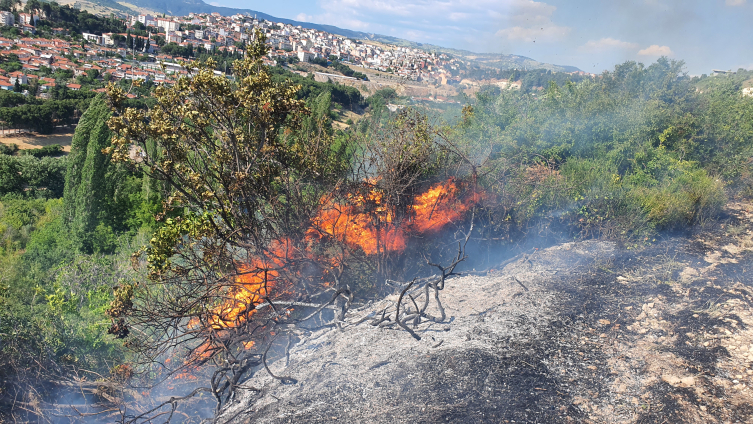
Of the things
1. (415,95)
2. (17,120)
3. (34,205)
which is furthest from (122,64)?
(415,95)

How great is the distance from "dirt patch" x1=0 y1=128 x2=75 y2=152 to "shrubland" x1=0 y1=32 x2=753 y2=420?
24975 mm

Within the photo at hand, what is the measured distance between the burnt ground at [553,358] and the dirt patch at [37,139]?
4157 centimetres

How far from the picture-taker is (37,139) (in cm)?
3909

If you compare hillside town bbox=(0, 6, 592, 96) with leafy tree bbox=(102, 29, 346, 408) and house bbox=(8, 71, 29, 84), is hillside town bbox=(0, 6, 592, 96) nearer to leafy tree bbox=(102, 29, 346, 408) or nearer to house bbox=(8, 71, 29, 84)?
house bbox=(8, 71, 29, 84)

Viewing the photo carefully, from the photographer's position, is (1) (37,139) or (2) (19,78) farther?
(2) (19,78)

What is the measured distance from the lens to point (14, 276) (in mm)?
12039

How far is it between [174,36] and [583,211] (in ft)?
352

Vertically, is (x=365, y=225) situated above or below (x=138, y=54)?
below

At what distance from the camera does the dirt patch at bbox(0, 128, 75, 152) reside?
122 feet

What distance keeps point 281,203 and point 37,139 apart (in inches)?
1708

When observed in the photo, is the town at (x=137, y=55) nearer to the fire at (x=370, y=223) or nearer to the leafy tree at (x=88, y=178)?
the leafy tree at (x=88, y=178)

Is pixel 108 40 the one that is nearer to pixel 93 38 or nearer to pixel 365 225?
pixel 93 38

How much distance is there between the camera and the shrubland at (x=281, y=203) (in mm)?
6777

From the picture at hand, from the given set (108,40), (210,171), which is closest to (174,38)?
(108,40)
